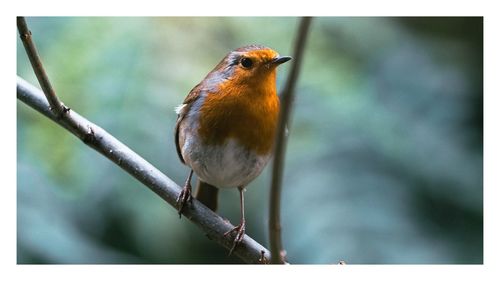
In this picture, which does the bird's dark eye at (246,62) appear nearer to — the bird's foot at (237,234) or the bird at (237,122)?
the bird at (237,122)

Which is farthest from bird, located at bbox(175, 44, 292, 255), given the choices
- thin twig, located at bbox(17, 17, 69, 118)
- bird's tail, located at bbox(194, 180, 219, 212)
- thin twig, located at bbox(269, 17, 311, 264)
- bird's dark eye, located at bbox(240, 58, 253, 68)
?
thin twig, located at bbox(269, 17, 311, 264)

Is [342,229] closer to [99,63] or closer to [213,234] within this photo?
[213,234]

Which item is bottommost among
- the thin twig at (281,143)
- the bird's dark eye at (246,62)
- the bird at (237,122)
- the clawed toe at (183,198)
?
the thin twig at (281,143)

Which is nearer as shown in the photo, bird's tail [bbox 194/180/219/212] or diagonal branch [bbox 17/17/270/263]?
diagonal branch [bbox 17/17/270/263]

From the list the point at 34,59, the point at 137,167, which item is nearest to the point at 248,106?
the point at 137,167

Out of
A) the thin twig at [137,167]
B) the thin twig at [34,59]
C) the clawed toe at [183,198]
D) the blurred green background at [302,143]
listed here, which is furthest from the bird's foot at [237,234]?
the thin twig at [34,59]

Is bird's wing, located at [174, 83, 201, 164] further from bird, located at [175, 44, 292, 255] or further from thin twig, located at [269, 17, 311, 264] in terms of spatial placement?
thin twig, located at [269, 17, 311, 264]
